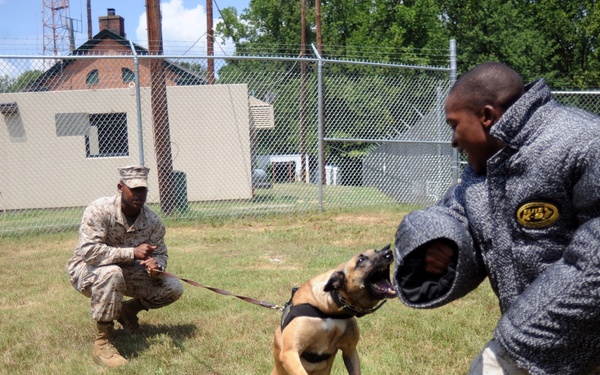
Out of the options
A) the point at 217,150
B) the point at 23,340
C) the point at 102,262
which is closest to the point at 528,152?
the point at 102,262

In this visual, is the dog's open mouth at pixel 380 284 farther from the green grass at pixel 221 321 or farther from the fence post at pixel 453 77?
the fence post at pixel 453 77

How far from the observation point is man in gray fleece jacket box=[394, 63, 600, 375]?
1737 millimetres

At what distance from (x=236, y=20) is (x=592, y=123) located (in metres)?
43.6

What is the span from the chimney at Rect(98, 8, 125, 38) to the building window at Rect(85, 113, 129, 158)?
1726 cm

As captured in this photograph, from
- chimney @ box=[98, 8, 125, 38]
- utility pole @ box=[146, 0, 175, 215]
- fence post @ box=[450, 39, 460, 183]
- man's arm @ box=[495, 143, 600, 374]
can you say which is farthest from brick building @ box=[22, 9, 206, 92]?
man's arm @ box=[495, 143, 600, 374]

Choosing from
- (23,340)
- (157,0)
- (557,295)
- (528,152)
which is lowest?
(23,340)

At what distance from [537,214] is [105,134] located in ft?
49.9

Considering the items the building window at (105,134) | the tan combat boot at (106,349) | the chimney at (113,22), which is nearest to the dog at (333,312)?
the tan combat boot at (106,349)

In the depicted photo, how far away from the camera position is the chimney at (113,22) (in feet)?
105

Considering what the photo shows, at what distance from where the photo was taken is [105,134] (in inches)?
633

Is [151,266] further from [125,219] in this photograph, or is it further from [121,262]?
[125,219]

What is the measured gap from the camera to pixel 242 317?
5570 millimetres

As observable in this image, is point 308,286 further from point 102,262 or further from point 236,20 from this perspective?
point 236,20

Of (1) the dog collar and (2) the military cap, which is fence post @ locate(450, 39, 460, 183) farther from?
(1) the dog collar
